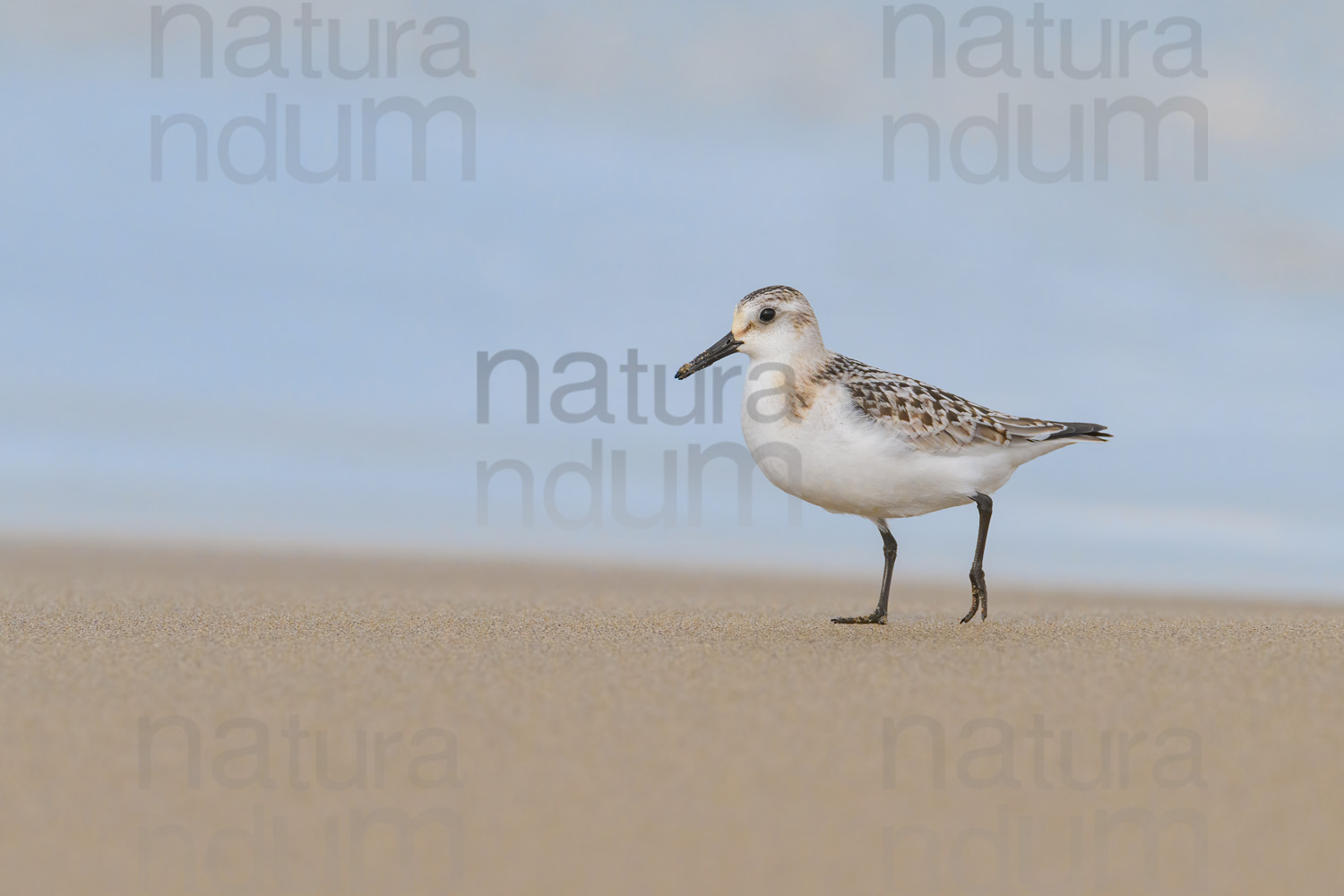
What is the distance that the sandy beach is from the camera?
2895 millimetres

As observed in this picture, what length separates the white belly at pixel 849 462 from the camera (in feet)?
20.5

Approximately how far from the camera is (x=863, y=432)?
20.5 feet

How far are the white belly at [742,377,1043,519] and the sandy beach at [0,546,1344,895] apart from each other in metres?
0.78

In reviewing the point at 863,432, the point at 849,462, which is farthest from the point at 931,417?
the point at 849,462

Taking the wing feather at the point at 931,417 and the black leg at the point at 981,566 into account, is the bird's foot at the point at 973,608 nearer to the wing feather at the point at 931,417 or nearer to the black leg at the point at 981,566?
the black leg at the point at 981,566

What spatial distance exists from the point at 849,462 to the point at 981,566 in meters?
1.04

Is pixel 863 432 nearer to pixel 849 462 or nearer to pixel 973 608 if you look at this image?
pixel 849 462

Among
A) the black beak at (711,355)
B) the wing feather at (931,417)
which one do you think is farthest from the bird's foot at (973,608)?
the black beak at (711,355)

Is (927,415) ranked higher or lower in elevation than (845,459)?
higher

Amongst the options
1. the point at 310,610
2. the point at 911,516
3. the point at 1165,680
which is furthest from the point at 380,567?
the point at 1165,680

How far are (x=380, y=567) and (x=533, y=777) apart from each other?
753 cm

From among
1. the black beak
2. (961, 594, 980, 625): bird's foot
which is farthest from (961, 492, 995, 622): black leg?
the black beak

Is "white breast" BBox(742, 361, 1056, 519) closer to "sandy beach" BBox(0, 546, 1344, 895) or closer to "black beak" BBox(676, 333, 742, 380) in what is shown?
"black beak" BBox(676, 333, 742, 380)

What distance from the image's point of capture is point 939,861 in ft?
9.55
